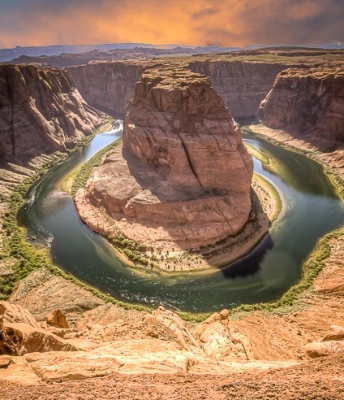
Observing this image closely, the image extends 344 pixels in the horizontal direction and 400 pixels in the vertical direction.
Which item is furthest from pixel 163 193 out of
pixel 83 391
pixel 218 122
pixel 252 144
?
pixel 252 144

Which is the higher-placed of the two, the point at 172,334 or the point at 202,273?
the point at 202,273

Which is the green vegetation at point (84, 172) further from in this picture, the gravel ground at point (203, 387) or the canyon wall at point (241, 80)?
the canyon wall at point (241, 80)

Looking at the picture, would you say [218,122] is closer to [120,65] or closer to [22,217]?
[22,217]

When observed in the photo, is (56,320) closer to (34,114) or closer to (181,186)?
(181,186)

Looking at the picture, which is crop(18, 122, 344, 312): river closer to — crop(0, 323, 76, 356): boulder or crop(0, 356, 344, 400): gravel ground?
crop(0, 323, 76, 356): boulder

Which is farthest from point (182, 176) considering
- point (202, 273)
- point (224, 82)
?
point (224, 82)

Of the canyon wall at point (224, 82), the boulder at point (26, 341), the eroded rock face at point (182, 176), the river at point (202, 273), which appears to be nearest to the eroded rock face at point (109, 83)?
the canyon wall at point (224, 82)

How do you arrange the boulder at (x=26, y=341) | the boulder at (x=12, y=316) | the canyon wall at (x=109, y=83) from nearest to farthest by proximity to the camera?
the boulder at (x=26, y=341) → the boulder at (x=12, y=316) → the canyon wall at (x=109, y=83)
